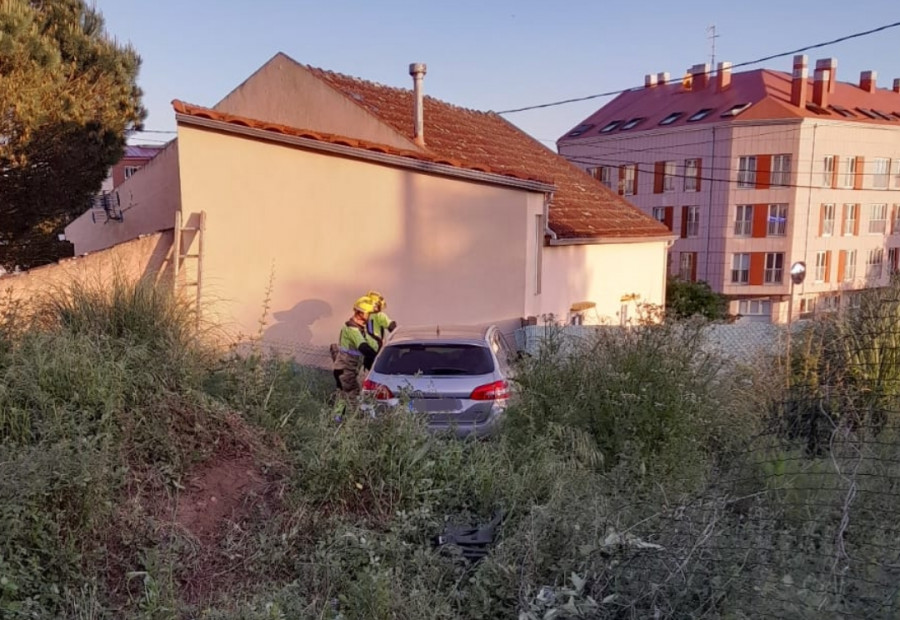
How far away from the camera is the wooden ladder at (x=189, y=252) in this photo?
945 cm

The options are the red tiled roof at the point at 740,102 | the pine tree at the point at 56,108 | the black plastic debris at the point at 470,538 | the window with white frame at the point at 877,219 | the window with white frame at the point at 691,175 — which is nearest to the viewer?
the black plastic debris at the point at 470,538

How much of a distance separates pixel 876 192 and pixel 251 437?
47.2m

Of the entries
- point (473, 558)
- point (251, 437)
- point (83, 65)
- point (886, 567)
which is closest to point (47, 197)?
point (83, 65)

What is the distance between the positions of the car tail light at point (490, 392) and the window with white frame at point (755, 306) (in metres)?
39.5

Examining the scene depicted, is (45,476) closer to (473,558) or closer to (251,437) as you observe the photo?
(251,437)

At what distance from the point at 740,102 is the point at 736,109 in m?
0.84

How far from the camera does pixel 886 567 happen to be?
3154mm

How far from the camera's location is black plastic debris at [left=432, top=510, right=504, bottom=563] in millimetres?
4195

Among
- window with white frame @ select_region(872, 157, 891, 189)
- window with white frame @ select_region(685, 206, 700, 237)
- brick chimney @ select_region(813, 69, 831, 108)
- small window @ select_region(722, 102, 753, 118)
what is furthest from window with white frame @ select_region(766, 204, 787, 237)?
window with white frame @ select_region(872, 157, 891, 189)

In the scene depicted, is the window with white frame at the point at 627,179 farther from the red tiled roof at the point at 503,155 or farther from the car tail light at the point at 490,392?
the car tail light at the point at 490,392

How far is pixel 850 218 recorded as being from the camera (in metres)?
41.8

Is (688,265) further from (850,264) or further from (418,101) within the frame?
(418,101)

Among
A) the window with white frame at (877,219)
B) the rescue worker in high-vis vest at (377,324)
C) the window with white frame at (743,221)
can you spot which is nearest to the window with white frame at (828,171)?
the window with white frame at (743,221)

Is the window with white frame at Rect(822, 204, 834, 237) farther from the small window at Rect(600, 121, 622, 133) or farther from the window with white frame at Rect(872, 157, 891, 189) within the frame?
the small window at Rect(600, 121, 622, 133)
